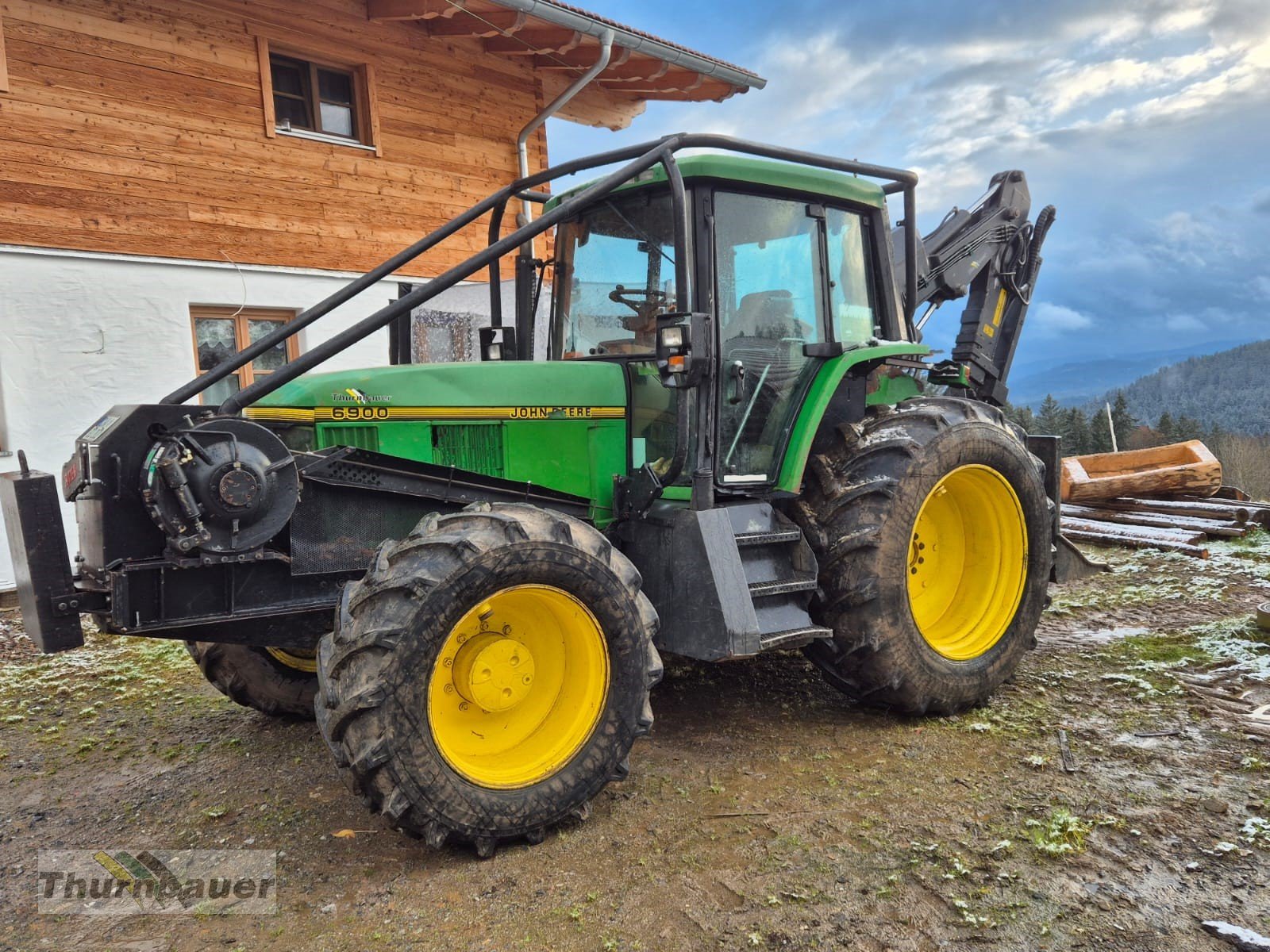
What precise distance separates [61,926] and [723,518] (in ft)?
8.74

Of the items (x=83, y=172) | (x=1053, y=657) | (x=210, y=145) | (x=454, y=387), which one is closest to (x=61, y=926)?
(x=454, y=387)

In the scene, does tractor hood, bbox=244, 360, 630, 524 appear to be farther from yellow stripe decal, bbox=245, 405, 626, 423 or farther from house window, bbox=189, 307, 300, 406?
house window, bbox=189, 307, 300, 406

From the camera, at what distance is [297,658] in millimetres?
4434

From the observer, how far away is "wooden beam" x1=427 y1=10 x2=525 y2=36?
29.0ft

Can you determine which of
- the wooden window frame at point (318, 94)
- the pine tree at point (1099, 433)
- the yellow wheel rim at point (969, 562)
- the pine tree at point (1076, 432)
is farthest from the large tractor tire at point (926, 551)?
the pine tree at point (1076, 432)

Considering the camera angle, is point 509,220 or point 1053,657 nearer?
point 1053,657

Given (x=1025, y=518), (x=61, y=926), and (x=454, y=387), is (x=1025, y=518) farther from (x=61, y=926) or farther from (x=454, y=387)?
(x=61, y=926)

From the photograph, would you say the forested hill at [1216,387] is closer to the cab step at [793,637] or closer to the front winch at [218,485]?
the cab step at [793,637]

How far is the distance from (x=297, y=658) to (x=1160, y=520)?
8.16 metres

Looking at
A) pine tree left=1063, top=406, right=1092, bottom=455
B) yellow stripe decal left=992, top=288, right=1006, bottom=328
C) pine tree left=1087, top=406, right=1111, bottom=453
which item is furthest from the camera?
pine tree left=1063, top=406, right=1092, bottom=455

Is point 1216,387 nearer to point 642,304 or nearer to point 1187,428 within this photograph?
point 1187,428

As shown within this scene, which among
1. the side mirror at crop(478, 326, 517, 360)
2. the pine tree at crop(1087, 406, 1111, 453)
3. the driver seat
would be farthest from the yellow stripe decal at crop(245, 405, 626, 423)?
the pine tree at crop(1087, 406, 1111, 453)

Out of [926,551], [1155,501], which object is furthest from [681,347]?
[1155,501]

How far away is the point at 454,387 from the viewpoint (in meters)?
3.77
